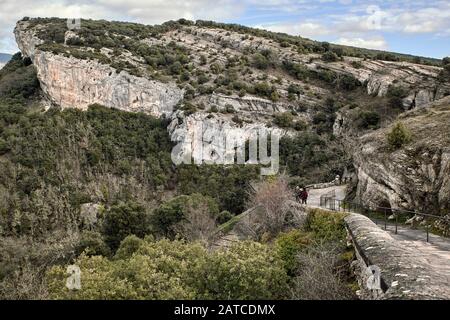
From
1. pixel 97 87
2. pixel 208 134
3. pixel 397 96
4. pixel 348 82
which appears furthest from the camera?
pixel 97 87

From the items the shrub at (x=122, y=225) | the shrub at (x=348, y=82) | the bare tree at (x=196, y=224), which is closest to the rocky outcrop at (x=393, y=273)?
the bare tree at (x=196, y=224)

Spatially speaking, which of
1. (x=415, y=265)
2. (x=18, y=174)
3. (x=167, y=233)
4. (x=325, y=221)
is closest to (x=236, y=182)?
(x=167, y=233)

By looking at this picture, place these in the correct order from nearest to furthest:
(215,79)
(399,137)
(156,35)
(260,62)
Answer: (399,137) → (215,79) → (260,62) → (156,35)

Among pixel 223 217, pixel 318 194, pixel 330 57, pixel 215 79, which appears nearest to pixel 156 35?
pixel 215 79

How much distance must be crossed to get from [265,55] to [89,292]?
6830 centimetres

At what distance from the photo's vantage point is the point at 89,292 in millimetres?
14266

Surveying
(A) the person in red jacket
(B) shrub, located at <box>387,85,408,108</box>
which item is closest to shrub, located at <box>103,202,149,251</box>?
(A) the person in red jacket

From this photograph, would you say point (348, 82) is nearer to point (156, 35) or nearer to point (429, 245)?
point (156, 35)

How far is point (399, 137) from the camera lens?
21781 millimetres

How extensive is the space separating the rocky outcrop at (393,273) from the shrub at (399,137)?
1079 cm

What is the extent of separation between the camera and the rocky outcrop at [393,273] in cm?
749

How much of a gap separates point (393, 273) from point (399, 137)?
14665 mm

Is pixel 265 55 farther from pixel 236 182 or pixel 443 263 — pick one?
pixel 443 263

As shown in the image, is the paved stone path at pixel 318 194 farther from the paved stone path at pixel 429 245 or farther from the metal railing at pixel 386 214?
the paved stone path at pixel 429 245
